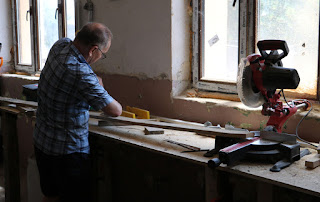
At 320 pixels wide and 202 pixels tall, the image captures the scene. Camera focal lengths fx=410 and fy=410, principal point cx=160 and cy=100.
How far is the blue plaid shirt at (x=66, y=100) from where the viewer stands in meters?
2.23

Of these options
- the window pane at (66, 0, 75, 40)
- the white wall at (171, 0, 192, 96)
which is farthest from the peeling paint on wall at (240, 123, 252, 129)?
the window pane at (66, 0, 75, 40)

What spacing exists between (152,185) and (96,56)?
1.11 metres

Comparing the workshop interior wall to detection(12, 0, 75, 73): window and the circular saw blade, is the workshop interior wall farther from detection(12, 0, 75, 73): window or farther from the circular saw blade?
detection(12, 0, 75, 73): window

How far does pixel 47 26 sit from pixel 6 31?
72 centimetres

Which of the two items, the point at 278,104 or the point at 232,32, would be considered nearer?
the point at 278,104

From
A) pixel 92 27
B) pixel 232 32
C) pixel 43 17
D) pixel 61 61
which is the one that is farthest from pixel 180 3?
pixel 43 17

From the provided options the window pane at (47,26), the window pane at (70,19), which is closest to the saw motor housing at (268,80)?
the window pane at (70,19)

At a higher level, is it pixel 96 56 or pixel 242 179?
pixel 96 56

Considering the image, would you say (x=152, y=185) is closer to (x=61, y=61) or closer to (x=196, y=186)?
(x=196, y=186)

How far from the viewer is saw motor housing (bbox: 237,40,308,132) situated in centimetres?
192

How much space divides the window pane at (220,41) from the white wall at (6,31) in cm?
286

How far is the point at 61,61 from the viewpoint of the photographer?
2.26 m

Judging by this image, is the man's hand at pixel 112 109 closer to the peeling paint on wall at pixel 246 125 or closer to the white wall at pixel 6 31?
the peeling paint on wall at pixel 246 125

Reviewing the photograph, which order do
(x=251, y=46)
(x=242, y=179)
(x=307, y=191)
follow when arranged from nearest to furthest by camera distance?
(x=307, y=191), (x=242, y=179), (x=251, y=46)
